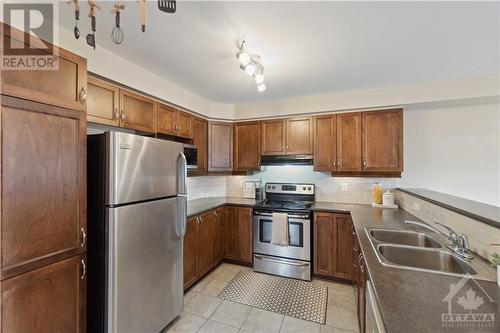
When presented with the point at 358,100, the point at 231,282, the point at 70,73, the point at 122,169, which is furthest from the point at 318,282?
the point at 70,73

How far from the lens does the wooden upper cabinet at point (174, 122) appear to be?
2683 millimetres

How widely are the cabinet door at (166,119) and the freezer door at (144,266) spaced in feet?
3.25

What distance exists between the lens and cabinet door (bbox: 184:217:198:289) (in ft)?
8.47

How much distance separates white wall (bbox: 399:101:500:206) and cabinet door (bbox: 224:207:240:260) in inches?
92.4

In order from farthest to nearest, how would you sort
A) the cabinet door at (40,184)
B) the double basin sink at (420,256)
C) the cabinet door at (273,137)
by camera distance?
the cabinet door at (273,137), the double basin sink at (420,256), the cabinet door at (40,184)

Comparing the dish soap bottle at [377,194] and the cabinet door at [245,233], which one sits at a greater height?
the dish soap bottle at [377,194]

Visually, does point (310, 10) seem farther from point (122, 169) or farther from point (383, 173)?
point (383, 173)

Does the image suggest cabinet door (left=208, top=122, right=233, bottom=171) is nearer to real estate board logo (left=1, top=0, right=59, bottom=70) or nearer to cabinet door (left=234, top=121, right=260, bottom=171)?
cabinet door (left=234, top=121, right=260, bottom=171)

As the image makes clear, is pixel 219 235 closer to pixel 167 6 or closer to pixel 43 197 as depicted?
pixel 43 197

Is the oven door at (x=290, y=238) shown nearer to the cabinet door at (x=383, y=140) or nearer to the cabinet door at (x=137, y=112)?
the cabinet door at (x=383, y=140)

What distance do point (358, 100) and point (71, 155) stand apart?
3108mm

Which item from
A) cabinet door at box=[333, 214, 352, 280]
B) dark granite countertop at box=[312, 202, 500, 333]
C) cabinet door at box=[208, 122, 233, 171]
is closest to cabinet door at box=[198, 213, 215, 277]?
cabinet door at box=[208, 122, 233, 171]

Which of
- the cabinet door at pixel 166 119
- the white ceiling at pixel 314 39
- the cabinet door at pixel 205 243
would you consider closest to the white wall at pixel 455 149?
the white ceiling at pixel 314 39

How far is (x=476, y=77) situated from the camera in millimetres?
2539
